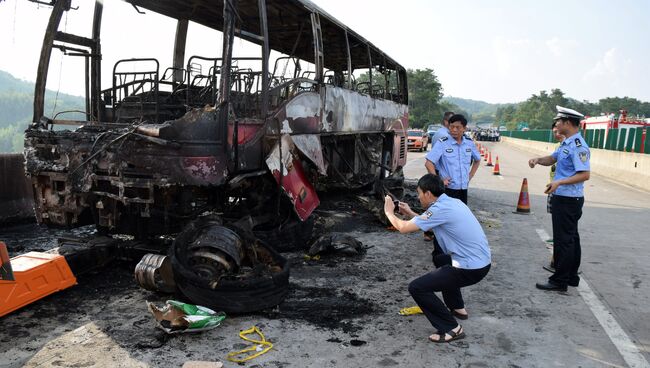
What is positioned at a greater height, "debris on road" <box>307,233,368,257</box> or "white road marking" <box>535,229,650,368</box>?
"debris on road" <box>307,233,368,257</box>

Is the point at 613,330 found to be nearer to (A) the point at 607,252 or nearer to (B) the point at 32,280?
(A) the point at 607,252

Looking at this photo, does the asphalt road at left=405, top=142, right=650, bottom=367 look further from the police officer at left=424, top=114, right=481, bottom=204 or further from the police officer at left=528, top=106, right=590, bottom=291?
the police officer at left=424, top=114, right=481, bottom=204

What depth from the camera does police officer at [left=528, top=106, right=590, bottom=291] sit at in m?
4.47

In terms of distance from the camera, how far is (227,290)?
3650 mm

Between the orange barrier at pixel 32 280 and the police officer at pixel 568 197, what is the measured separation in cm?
434

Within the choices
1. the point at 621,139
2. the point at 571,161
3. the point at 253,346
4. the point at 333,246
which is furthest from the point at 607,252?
the point at 621,139

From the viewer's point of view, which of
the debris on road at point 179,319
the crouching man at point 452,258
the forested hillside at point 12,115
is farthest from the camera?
the forested hillside at point 12,115

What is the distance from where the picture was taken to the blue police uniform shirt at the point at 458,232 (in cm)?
348

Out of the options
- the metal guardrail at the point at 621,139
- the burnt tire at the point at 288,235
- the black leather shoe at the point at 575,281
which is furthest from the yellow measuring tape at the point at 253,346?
the metal guardrail at the point at 621,139

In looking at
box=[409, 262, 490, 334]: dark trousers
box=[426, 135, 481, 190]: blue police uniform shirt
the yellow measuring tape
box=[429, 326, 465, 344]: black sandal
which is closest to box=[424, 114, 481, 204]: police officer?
box=[426, 135, 481, 190]: blue police uniform shirt

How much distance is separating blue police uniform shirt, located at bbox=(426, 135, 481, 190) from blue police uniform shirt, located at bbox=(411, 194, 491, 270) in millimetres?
2381

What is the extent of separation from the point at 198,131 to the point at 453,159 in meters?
3.16

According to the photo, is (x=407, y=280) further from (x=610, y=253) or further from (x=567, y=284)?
(x=610, y=253)

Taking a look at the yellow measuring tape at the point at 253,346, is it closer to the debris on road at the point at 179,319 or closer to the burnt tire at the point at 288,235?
the debris on road at the point at 179,319
